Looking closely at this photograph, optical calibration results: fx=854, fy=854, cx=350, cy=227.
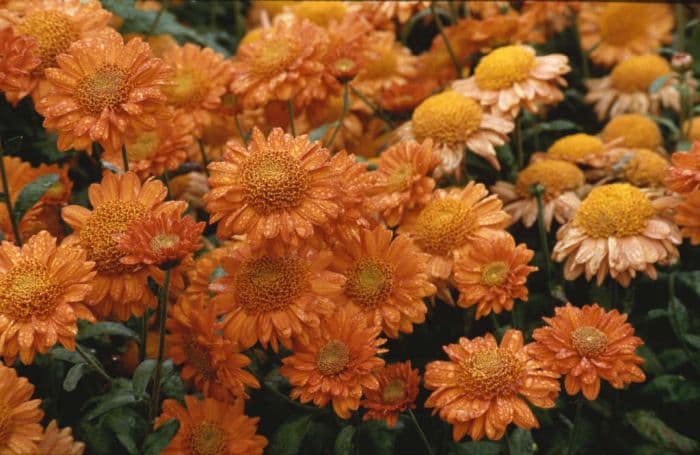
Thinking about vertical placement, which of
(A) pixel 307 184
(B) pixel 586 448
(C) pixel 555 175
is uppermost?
(A) pixel 307 184

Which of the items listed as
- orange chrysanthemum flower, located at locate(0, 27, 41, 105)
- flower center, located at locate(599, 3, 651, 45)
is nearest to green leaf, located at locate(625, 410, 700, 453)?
orange chrysanthemum flower, located at locate(0, 27, 41, 105)

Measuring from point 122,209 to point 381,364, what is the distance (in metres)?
0.59

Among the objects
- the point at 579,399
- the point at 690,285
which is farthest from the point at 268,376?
the point at 690,285

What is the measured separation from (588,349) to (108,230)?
0.94 metres

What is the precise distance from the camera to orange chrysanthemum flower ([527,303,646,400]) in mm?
1588

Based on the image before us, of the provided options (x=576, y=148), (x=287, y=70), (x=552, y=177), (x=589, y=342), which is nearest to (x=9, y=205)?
(x=287, y=70)

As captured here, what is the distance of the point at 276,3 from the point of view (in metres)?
3.19

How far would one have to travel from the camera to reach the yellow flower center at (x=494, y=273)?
5.92 ft

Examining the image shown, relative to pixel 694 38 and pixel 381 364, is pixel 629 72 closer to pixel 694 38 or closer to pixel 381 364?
pixel 694 38

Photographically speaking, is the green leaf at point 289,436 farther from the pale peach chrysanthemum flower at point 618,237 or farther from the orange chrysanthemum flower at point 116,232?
the pale peach chrysanthemum flower at point 618,237

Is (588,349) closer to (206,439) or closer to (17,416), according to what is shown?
(206,439)

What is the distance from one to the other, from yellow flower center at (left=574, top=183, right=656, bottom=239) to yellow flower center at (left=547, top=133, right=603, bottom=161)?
30 cm

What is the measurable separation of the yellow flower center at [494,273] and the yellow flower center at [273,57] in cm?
79

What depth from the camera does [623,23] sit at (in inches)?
123
